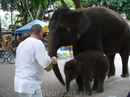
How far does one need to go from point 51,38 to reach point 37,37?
1.09 meters

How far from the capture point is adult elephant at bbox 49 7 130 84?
12.6 feet

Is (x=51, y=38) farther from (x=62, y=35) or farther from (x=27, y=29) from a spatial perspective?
(x=27, y=29)

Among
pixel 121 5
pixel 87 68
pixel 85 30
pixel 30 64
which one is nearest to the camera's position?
pixel 30 64

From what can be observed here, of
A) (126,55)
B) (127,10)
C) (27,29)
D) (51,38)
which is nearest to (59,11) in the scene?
(51,38)

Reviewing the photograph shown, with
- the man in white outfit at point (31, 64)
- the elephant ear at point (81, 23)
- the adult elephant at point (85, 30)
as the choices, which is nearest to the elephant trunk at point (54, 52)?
A: the adult elephant at point (85, 30)

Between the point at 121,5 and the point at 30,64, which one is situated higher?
the point at 121,5

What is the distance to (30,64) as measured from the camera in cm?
264

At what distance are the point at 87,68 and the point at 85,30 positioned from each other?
33.3 inches

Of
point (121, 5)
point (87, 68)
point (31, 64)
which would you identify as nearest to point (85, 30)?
point (87, 68)

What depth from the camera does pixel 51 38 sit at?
12.6ft

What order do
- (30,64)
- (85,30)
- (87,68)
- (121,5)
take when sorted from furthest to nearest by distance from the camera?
1. (121,5)
2. (85,30)
3. (87,68)
4. (30,64)

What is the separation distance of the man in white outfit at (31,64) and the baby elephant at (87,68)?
1.06 metres

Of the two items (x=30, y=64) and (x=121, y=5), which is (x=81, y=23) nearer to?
(x=30, y=64)

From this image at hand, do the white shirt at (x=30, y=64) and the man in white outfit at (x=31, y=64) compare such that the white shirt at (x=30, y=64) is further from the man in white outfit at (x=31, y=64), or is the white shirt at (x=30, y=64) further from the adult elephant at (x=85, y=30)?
the adult elephant at (x=85, y=30)
